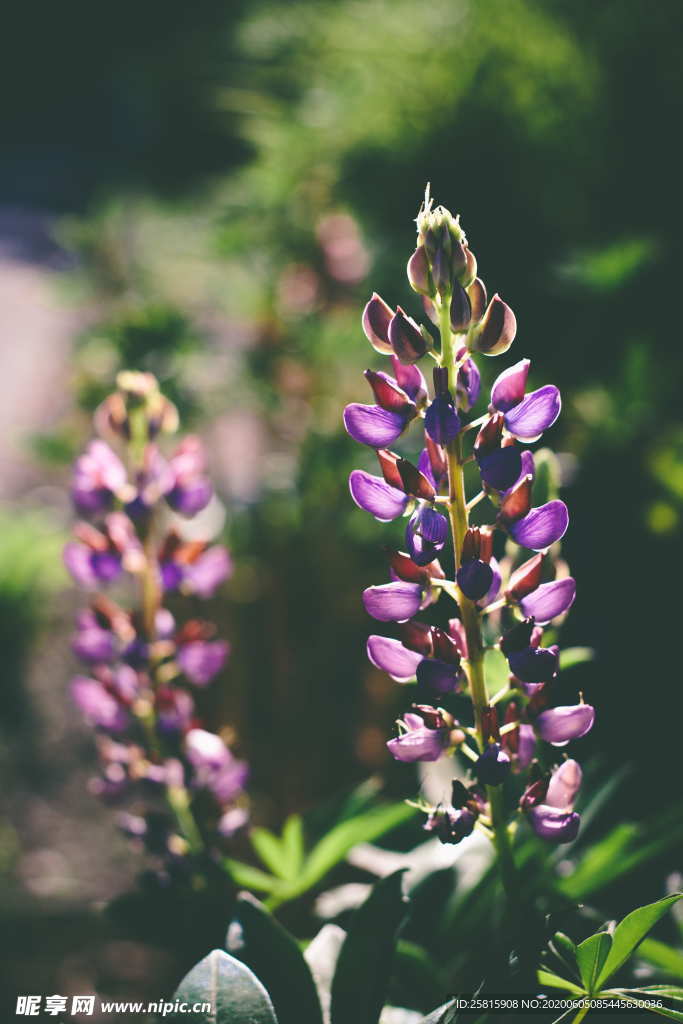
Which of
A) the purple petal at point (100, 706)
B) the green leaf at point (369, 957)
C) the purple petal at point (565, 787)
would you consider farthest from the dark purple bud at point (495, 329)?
the purple petal at point (100, 706)

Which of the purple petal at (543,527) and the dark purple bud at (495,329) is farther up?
the dark purple bud at (495,329)

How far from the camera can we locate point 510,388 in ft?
1.93

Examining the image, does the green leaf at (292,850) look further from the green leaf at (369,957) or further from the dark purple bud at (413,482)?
the dark purple bud at (413,482)

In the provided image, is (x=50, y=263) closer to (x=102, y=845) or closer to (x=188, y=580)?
(x=102, y=845)

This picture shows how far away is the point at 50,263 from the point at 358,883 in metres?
4.90

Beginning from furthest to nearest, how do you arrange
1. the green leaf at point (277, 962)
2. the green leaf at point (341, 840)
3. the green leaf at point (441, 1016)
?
the green leaf at point (341, 840), the green leaf at point (277, 962), the green leaf at point (441, 1016)

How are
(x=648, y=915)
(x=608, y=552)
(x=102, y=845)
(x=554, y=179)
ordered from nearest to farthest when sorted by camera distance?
(x=648, y=915)
(x=608, y=552)
(x=554, y=179)
(x=102, y=845)

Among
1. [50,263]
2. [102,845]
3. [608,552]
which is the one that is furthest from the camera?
[50,263]

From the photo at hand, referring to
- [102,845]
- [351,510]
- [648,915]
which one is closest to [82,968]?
[102,845]

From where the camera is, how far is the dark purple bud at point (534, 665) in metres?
0.58

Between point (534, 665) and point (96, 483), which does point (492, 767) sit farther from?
point (96, 483)

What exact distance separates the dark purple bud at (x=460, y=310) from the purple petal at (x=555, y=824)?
359mm

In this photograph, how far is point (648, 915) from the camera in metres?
0.58

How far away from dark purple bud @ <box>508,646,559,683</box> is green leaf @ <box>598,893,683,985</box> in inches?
6.7
